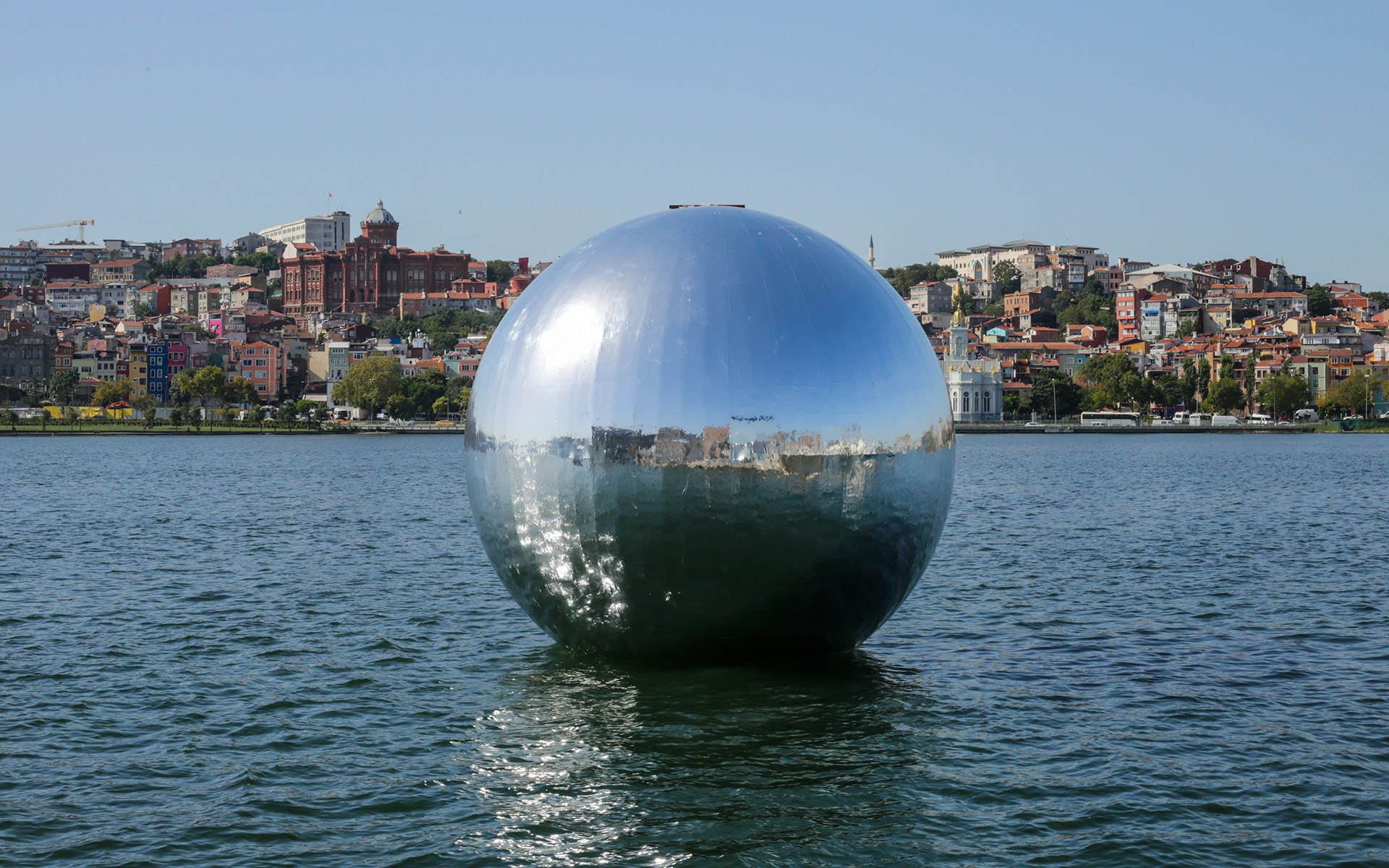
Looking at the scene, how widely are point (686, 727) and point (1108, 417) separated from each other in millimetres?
→ 175806

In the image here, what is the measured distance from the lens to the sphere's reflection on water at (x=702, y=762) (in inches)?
359

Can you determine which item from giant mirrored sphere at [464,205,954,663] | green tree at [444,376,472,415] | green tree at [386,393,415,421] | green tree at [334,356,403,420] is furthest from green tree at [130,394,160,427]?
giant mirrored sphere at [464,205,954,663]

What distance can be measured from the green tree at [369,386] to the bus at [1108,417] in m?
91.8

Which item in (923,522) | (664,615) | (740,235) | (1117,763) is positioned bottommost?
(1117,763)

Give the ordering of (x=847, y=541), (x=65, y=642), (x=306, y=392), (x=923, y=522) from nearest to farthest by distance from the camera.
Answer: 1. (x=847, y=541)
2. (x=923, y=522)
3. (x=65, y=642)
4. (x=306, y=392)

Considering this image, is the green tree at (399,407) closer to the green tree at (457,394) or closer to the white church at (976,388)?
the green tree at (457,394)

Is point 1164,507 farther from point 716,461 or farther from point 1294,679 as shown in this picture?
point 716,461

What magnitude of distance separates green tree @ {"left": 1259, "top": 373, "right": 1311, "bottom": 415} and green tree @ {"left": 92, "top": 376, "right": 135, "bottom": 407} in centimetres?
14585

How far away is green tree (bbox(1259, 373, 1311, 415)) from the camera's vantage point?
162 metres

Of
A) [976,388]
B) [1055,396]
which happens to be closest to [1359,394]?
[1055,396]

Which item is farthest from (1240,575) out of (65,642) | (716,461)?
(65,642)

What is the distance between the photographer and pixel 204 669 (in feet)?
48.4

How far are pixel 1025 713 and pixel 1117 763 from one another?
1.66m

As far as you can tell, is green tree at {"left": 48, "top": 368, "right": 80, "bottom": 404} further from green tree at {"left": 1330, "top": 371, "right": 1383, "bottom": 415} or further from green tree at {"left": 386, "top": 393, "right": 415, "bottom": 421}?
green tree at {"left": 1330, "top": 371, "right": 1383, "bottom": 415}
